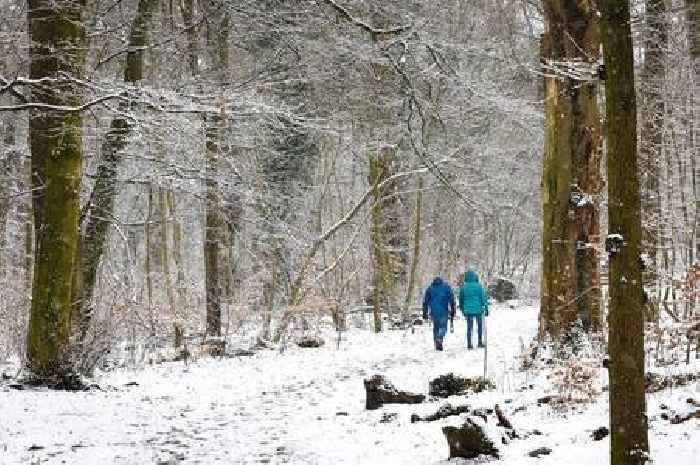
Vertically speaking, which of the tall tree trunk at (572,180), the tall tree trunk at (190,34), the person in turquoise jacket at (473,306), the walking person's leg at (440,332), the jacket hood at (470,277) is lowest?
the walking person's leg at (440,332)

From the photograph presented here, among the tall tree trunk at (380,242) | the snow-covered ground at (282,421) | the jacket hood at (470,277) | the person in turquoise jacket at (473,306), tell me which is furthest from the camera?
the tall tree trunk at (380,242)

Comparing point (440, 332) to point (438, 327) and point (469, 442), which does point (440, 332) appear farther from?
point (469, 442)

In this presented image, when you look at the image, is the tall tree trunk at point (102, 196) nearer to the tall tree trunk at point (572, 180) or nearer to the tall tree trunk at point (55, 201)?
the tall tree trunk at point (55, 201)

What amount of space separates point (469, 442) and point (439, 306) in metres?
8.93

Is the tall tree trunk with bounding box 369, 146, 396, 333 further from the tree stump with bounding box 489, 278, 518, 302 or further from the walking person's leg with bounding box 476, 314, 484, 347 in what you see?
the tree stump with bounding box 489, 278, 518, 302

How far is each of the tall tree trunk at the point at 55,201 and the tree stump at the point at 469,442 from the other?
19.9 ft

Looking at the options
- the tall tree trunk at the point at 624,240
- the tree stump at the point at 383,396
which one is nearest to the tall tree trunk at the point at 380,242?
the tree stump at the point at 383,396

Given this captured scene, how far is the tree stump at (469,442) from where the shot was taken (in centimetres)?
624

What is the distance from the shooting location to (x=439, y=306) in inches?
599

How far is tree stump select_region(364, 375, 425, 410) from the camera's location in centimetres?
944

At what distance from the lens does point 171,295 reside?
1759cm

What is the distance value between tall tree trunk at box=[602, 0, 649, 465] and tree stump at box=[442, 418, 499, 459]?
7.18 ft

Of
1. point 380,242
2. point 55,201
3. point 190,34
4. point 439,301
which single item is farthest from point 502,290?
point 55,201

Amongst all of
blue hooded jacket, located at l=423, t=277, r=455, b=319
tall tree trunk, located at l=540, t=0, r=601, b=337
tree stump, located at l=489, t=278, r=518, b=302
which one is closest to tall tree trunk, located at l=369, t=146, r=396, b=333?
blue hooded jacket, located at l=423, t=277, r=455, b=319
